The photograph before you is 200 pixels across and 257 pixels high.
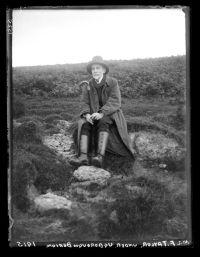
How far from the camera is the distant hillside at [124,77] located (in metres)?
11.0

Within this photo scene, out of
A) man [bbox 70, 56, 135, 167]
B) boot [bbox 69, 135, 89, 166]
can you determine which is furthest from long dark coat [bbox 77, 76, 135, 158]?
boot [bbox 69, 135, 89, 166]

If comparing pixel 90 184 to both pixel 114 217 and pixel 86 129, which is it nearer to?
pixel 114 217

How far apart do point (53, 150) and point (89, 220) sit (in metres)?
1.60

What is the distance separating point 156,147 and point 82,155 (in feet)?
4.96

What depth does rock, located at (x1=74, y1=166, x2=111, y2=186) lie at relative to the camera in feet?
35.0

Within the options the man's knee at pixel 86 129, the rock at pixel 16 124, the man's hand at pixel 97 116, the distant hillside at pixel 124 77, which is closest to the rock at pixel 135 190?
the man's knee at pixel 86 129

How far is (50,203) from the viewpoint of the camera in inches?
412

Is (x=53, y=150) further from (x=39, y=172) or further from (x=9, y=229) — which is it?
(x=9, y=229)

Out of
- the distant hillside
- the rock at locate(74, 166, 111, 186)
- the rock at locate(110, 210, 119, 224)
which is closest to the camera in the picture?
the rock at locate(110, 210, 119, 224)

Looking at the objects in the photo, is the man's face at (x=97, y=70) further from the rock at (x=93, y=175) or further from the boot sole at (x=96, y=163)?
the rock at (x=93, y=175)

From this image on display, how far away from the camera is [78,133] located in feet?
35.8

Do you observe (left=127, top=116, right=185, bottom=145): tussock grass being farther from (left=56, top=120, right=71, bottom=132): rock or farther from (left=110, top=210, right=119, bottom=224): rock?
(left=110, top=210, right=119, bottom=224): rock

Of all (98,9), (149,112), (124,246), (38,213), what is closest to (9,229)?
(38,213)

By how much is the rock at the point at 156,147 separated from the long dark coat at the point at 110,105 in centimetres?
21
